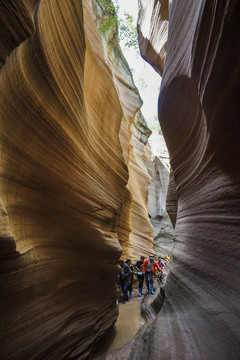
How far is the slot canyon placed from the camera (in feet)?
6.41

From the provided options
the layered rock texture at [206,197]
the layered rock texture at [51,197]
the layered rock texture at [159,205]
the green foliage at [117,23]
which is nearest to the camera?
the layered rock texture at [206,197]

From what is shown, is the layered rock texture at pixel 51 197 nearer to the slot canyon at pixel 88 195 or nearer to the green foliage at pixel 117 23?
the slot canyon at pixel 88 195

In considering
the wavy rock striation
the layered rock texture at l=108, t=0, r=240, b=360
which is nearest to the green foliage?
the wavy rock striation

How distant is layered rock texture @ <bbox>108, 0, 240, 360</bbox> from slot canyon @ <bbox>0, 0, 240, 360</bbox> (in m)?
0.02

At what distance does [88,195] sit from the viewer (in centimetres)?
356

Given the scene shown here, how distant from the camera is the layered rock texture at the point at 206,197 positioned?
186 centimetres

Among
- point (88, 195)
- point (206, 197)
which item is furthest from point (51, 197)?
point (206, 197)

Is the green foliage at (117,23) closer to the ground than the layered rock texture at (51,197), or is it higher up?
higher up

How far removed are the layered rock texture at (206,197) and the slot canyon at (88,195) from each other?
15 millimetres

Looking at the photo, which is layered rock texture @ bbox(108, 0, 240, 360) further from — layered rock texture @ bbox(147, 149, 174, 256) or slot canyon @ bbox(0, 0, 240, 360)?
layered rock texture @ bbox(147, 149, 174, 256)

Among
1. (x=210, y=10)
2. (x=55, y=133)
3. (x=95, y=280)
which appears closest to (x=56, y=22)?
(x=55, y=133)

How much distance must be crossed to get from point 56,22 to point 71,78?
2.18 feet

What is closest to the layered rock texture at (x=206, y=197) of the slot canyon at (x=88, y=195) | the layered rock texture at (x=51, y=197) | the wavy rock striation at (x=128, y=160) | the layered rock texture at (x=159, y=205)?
the slot canyon at (x=88, y=195)

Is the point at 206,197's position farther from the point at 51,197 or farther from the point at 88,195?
the point at 51,197
